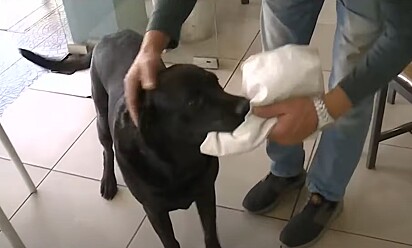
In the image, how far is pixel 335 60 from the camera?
52.0 inches

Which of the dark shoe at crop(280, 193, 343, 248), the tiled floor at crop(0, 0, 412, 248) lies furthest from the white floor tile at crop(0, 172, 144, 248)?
the dark shoe at crop(280, 193, 343, 248)

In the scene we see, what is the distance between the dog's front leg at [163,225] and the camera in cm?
138

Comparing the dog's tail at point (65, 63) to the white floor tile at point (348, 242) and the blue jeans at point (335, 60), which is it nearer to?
the blue jeans at point (335, 60)

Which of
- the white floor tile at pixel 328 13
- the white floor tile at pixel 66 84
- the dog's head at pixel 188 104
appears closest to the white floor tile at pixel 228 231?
the dog's head at pixel 188 104

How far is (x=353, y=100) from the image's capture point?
103cm

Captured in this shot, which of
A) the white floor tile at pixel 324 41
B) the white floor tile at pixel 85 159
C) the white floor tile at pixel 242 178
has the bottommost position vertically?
the white floor tile at pixel 85 159

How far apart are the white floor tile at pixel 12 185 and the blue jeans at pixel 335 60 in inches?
32.7

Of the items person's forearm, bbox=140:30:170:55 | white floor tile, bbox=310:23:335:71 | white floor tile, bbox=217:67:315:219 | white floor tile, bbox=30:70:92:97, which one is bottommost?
white floor tile, bbox=217:67:315:219

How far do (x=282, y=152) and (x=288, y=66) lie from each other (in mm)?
652

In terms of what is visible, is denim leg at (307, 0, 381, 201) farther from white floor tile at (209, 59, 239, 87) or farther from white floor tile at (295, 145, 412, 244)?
white floor tile at (209, 59, 239, 87)

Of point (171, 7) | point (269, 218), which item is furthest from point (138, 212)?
point (171, 7)

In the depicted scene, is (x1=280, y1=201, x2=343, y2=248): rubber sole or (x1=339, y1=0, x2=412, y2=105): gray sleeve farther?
(x1=280, y1=201, x2=343, y2=248): rubber sole

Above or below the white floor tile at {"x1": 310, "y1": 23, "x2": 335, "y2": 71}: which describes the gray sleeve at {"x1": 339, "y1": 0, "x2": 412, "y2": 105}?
above

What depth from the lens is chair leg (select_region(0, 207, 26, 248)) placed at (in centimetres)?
154
